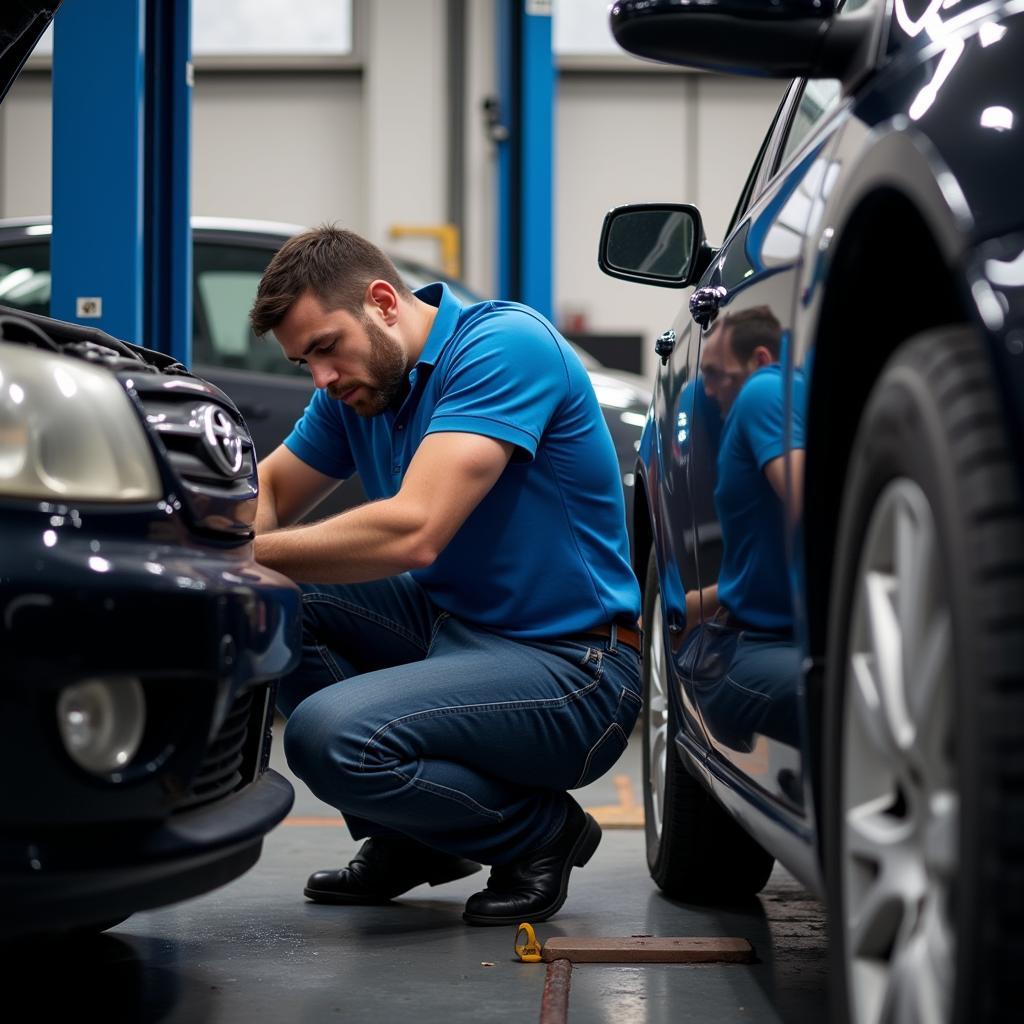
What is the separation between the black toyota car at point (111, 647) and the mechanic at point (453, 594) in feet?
2.24

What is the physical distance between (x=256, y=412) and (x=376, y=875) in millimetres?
2421

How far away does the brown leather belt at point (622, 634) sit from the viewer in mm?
2420

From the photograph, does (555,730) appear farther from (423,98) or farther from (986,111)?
(423,98)

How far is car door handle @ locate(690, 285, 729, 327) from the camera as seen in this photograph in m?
1.81

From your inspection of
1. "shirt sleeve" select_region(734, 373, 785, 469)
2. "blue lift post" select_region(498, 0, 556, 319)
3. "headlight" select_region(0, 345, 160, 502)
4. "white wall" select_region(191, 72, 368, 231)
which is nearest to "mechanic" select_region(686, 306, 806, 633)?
"shirt sleeve" select_region(734, 373, 785, 469)

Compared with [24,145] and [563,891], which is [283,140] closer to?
[24,145]

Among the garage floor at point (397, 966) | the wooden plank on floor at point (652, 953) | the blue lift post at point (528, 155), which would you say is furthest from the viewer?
the blue lift post at point (528, 155)

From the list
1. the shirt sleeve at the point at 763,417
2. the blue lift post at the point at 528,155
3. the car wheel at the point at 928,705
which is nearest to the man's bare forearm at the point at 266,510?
the shirt sleeve at the point at 763,417

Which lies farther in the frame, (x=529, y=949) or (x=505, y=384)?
(x=505, y=384)

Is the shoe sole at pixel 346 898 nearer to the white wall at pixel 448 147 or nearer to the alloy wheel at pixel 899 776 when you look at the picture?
the alloy wheel at pixel 899 776

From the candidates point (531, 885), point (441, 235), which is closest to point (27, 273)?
point (531, 885)

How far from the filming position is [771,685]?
4.78 ft

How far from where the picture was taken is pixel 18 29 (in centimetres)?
194

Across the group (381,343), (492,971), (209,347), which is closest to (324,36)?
(209,347)
